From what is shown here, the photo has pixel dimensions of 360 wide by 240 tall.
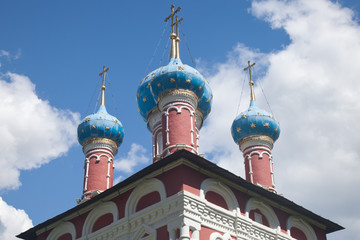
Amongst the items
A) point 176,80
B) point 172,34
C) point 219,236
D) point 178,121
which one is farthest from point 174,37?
point 219,236

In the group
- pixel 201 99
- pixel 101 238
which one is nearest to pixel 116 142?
pixel 201 99

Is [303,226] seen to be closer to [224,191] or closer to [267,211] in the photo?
[267,211]

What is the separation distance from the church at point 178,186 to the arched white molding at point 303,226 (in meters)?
0.03

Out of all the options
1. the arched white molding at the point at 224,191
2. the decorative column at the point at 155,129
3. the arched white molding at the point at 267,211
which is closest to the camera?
the arched white molding at the point at 224,191

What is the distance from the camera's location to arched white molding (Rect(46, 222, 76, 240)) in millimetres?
13789

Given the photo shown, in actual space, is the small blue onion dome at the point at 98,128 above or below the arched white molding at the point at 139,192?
above

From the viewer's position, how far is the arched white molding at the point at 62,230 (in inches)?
543

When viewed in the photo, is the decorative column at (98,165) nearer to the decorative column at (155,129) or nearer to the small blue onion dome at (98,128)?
the small blue onion dome at (98,128)

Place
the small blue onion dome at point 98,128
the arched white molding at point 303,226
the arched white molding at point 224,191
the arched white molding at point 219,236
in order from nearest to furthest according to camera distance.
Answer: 1. the arched white molding at point 219,236
2. the arched white molding at point 224,191
3. the arched white molding at point 303,226
4. the small blue onion dome at point 98,128

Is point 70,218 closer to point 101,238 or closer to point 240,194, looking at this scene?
point 101,238

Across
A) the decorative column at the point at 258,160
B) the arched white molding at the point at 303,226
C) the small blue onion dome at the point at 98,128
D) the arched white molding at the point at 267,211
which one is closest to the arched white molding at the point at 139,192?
the arched white molding at the point at 267,211

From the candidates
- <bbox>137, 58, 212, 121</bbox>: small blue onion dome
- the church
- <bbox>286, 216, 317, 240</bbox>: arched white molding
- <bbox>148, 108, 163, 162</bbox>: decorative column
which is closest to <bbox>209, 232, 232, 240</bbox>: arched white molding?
the church

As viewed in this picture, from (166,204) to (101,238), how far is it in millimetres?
2068

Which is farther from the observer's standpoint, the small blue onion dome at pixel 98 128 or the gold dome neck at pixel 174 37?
the small blue onion dome at pixel 98 128
